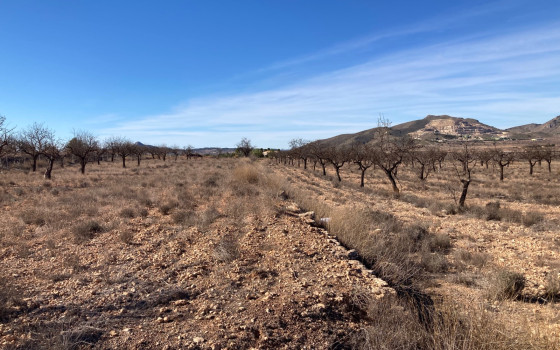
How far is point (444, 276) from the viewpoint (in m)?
6.69

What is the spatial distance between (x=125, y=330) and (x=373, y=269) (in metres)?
4.08

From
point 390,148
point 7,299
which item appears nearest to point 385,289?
point 7,299

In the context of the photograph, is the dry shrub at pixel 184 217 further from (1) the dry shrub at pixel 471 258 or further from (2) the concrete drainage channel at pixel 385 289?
(1) the dry shrub at pixel 471 258

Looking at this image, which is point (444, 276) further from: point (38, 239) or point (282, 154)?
point (282, 154)

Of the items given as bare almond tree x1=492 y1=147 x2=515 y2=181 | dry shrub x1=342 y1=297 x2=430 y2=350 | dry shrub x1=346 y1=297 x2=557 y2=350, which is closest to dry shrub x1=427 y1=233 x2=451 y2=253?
dry shrub x1=346 y1=297 x2=557 y2=350

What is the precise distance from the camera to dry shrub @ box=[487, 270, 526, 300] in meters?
5.61

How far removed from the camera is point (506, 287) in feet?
18.7

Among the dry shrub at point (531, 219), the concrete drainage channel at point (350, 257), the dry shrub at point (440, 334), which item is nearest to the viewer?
the dry shrub at point (440, 334)

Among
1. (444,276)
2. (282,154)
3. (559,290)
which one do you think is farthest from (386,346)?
(282,154)

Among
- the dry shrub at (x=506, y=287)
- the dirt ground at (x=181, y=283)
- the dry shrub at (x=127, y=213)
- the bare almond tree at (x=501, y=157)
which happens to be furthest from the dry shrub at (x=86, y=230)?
the bare almond tree at (x=501, y=157)

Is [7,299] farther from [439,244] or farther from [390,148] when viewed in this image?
[390,148]

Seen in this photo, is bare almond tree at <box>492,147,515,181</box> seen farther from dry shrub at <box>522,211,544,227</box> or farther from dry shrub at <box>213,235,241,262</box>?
dry shrub at <box>213,235,241,262</box>

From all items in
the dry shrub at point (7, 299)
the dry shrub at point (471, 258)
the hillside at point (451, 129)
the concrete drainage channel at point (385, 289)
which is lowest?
the dry shrub at point (471, 258)

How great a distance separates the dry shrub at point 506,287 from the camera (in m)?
5.61
